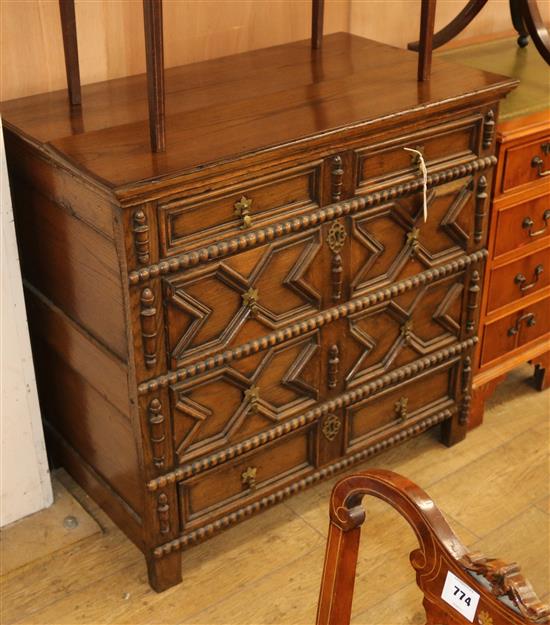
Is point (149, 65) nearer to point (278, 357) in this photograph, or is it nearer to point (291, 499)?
point (278, 357)

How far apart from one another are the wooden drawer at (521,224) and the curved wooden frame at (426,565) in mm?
1618

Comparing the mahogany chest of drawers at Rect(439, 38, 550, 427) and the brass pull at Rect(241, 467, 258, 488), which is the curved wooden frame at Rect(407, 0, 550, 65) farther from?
the brass pull at Rect(241, 467, 258, 488)

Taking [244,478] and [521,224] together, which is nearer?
[244,478]

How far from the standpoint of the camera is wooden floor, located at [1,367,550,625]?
7.83 ft

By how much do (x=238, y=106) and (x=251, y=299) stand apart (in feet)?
1.50

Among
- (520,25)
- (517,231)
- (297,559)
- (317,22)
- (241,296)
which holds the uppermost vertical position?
(317,22)

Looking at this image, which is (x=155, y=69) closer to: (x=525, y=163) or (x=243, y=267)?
(x=243, y=267)

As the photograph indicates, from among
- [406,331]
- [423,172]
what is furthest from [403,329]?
[423,172]

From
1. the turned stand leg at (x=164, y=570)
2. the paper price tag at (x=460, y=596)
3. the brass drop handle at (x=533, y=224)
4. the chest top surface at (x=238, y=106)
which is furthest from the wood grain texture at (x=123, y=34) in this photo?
the paper price tag at (x=460, y=596)

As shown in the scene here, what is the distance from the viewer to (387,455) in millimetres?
2920

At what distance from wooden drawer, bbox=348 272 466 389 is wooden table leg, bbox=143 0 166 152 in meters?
0.72

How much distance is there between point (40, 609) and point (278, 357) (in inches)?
33.2

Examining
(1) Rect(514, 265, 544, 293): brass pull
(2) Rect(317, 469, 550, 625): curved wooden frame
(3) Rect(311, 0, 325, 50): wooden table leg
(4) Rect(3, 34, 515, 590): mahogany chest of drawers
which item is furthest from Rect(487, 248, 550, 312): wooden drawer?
(2) Rect(317, 469, 550, 625): curved wooden frame

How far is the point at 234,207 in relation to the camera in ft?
6.92
